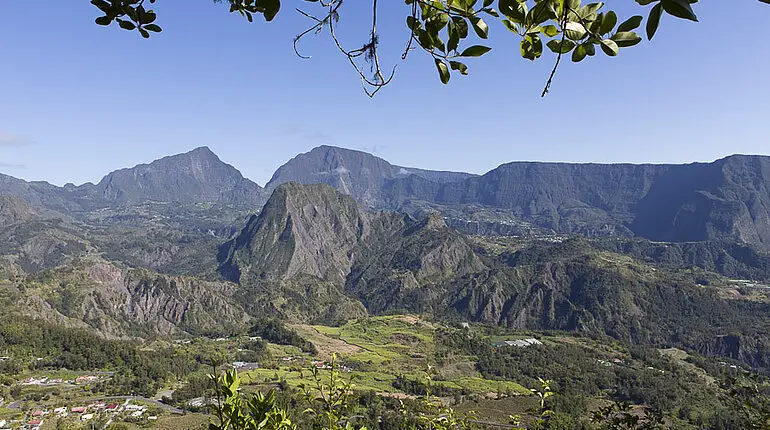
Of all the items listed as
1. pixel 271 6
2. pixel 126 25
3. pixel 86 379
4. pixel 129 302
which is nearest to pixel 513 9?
pixel 271 6

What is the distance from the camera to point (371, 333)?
427 feet

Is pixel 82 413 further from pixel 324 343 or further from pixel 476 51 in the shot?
pixel 476 51

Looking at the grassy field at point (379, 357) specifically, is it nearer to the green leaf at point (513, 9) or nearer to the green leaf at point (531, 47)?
the green leaf at point (531, 47)

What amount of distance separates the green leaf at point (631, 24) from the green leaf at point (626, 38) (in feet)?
0.06

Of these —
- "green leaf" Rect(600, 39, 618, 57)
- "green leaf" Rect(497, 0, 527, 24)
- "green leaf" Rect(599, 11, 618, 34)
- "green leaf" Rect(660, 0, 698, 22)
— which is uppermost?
"green leaf" Rect(497, 0, 527, 24)

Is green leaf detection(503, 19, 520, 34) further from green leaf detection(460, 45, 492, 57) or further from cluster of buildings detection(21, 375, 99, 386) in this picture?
cluster of buildings detection(21, 375, 99, 386)

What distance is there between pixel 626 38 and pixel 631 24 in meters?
0.04

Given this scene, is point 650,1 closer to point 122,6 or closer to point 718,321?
point 122,6

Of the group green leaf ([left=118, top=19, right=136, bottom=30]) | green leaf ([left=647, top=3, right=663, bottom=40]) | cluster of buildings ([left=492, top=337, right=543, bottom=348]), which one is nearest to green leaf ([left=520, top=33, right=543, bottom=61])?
green leaf ([left=647, top=3, right=663, bottom=40])

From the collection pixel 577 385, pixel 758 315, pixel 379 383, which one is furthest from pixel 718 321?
pixel 379 383

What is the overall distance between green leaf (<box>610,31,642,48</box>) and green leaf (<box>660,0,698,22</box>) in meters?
0.38

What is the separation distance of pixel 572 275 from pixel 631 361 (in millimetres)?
64796

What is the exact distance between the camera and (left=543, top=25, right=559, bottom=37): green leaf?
1.86 meters

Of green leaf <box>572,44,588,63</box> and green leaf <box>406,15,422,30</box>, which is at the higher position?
green leaf <box>406,15,422,30</box>
